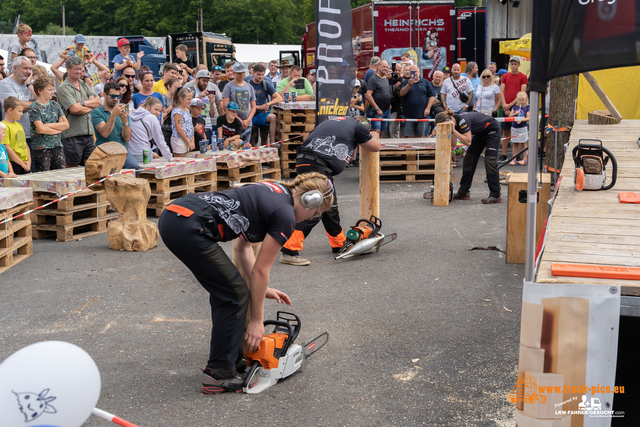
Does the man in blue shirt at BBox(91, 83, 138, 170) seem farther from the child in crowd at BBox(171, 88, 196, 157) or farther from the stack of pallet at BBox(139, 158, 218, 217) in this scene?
the child in crowd at BBox(171, 88, 196, 157)

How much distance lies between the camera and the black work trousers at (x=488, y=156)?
10.2 metres

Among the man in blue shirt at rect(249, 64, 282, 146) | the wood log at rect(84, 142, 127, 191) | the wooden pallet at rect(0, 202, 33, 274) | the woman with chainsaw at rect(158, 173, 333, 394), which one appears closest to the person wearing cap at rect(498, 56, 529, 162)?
the man in blue shirt at rect(249, 64, 282, 146)

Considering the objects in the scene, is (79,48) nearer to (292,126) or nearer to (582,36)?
(292,126)

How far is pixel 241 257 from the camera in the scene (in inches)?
168

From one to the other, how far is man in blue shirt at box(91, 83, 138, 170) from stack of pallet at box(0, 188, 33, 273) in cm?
175

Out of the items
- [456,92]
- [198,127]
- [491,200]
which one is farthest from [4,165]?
[456,92]

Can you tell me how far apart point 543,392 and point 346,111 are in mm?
8320

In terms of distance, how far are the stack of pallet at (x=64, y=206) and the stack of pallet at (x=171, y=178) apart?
2.33 feet

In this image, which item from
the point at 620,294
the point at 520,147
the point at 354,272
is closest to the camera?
the point at 620,294

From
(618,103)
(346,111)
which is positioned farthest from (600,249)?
(618,103)

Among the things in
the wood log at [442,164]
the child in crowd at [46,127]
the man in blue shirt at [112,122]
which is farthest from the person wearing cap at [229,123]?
the wood log at [442,164]

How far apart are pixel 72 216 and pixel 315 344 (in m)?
5.20

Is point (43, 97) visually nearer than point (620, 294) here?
No

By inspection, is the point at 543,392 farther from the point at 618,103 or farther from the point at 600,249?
the point at 618,103
